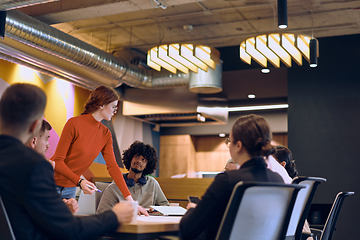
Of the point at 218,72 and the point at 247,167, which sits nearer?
the point at 247,167

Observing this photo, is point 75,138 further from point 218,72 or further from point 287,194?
point 218,72

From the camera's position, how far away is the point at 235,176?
150 cm

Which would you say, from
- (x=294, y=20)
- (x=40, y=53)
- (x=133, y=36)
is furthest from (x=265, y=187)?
(x=133, y=36)

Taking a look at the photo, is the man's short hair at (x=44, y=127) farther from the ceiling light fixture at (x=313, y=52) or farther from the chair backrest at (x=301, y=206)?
the ceiling light fixture at (x=313, y=52)

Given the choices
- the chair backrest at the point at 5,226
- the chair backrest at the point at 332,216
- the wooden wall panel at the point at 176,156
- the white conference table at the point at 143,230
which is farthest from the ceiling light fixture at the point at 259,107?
the chair backrest at the point at 5,226

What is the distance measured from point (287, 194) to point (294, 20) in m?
4.69

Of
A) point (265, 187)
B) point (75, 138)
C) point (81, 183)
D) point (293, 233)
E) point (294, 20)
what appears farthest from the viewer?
point (294, 20)

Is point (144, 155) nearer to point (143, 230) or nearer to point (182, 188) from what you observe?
point (143, 230)

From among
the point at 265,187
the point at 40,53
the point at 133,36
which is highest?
the point at 133,36

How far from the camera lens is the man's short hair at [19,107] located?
1191 millimetres

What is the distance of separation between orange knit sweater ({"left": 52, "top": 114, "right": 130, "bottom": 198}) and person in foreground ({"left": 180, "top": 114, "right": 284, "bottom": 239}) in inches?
43.8

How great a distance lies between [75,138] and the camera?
257cm

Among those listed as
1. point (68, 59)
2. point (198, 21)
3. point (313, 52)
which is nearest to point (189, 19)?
point (198, 21)

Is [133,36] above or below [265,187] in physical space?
above
